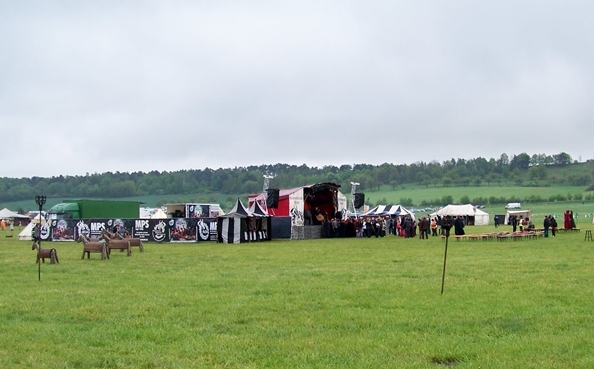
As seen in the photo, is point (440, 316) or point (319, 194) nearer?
point (440, 316)

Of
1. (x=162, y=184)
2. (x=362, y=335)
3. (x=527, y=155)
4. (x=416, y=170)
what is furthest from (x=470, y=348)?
(x=527, y=155)

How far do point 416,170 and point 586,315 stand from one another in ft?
457

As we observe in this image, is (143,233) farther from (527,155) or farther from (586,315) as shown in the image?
(527,155)

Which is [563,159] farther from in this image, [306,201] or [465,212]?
[306,201]

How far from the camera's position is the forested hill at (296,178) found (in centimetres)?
12512

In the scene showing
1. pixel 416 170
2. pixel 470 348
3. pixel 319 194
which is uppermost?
pixel 416 170

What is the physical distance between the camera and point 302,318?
31.6 feet

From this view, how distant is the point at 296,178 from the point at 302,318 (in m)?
109

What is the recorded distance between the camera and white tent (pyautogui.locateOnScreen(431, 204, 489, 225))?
68169mm

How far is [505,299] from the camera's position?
36.4 ft

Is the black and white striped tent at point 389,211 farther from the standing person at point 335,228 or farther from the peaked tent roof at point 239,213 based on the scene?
the peaked tent roof at point 239,213

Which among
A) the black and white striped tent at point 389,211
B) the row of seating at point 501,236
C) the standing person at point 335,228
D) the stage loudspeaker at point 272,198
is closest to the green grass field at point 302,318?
the row of seating at point 501,236

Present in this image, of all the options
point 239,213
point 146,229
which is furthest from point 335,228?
point 146,229

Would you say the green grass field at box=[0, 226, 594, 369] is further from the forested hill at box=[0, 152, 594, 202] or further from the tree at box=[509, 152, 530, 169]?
the tree at box=[509, 152, 530, 169]
